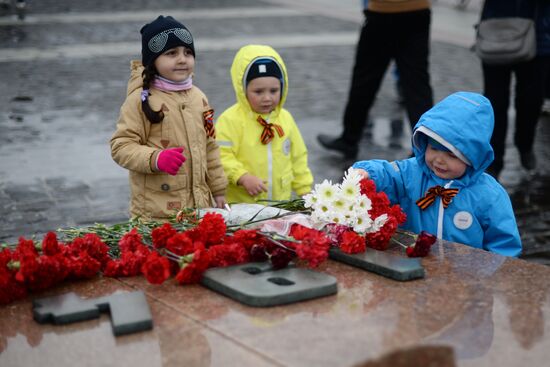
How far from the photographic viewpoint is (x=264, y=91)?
5.08m

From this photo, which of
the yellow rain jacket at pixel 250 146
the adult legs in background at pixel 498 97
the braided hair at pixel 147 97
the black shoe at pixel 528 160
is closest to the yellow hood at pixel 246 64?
the yellow rain jacket at pixel 250 146

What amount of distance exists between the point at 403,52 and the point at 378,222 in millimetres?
3909

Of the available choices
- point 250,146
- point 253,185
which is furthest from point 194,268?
point 250,146

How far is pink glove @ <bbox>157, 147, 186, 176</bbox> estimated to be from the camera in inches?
165

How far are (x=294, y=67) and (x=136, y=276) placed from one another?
27.0 feet

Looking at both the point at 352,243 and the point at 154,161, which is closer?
the point at 352,243

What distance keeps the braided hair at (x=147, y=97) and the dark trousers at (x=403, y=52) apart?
122 inches

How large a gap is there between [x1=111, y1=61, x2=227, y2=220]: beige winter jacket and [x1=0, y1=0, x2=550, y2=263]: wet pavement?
1570mm

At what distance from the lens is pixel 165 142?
4520 mm

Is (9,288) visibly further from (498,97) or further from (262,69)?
(498,97)

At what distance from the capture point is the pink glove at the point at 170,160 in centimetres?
420

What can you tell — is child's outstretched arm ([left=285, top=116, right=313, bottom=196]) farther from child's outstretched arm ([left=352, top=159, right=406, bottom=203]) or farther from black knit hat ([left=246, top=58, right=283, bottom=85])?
child's outstretched arm ([left=352, top=159, right=406, bottom=203])

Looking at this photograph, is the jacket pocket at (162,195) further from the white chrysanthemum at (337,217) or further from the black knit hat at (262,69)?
the white chrysanthemum at (337,217)

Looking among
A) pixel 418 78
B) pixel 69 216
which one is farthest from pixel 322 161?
pixel 69 216
